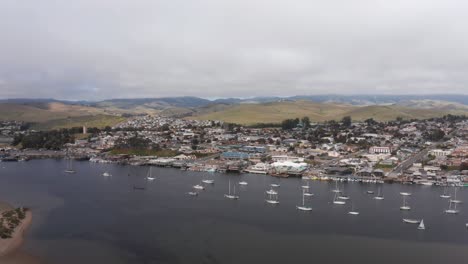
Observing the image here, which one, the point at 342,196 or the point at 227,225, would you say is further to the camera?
the point at 342,196

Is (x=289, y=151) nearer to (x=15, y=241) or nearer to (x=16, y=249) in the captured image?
(x=15, y=241)

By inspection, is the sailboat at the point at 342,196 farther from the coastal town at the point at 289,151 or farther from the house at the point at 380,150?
the house at the point at 380,150

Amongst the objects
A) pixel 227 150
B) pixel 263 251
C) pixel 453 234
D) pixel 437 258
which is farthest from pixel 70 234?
pixel 227 150

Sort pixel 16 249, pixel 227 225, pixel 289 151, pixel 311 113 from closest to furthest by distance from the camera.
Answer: pixel 16 249, pixel 227 225, pixel 289 151, pixel 311 113

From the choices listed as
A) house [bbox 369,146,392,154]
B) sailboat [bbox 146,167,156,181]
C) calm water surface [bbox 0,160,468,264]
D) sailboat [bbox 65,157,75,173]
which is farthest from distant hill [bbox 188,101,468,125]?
calm water surface [bbox 0,160,468,264]

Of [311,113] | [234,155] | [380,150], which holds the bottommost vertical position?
[234,155]

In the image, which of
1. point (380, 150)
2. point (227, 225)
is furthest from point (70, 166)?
point (380, 150)

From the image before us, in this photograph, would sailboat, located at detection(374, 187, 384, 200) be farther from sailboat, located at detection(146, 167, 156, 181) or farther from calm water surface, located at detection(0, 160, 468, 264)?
sailboat, located at detection(146, 167, 156, 181)
